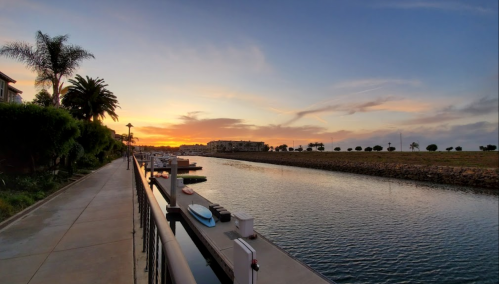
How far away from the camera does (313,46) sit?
19641 mm

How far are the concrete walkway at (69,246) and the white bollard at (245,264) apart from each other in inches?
73.5

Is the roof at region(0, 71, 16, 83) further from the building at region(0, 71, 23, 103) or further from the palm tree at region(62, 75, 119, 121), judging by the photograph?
the palm tree at region(62, 75, 119, 121)

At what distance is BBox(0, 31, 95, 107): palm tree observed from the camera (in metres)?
19.9

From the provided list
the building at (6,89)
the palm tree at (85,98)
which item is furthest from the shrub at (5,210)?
the palm tree at (85,98)

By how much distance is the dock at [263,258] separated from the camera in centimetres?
612

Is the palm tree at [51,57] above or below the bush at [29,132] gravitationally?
above

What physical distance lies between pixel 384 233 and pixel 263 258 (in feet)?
30.4

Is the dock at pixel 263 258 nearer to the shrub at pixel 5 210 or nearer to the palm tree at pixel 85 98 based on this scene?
the shrub at pixel 5 210

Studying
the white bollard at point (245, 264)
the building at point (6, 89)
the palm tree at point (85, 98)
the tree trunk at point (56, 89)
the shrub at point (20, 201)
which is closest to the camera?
the white bollard at point (245, 264)

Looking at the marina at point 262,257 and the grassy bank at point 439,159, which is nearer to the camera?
the marina at point 262,257

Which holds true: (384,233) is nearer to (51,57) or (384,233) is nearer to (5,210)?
(5,210)

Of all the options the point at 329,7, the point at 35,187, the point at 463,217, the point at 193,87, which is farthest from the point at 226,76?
the point at 463,217

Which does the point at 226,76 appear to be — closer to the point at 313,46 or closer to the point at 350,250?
the point at 313,46

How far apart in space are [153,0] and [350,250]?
1504cm
